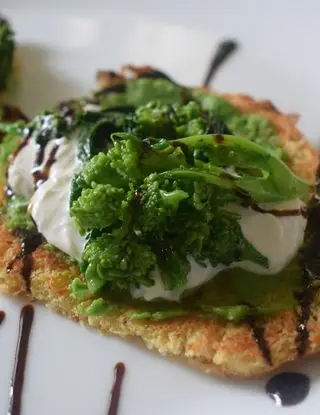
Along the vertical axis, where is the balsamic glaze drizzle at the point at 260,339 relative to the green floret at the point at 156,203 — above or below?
below

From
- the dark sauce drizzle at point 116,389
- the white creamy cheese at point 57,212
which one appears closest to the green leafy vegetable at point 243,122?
the white creamy cheese at point 57,212

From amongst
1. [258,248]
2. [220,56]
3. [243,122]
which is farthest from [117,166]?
[220,56]

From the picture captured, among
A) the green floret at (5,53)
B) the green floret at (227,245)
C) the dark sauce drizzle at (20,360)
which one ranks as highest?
the green floret at (227,245)

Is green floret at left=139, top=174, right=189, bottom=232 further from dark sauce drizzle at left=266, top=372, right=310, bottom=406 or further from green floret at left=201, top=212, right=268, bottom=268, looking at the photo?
dark sauce drizzle at left=266, top=372, right=310, bottom=406

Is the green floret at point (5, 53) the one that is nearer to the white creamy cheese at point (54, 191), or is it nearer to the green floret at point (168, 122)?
the white creamy cheese at point (54, 191)

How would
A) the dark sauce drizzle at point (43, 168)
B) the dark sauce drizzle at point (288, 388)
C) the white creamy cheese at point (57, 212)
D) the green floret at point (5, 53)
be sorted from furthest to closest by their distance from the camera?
the green floret at point (5, 53), the dark sauce drizzle at point (43, 168), the white creamy cheese at point (57, 212), the dark sauce drizzle at point (288, 388)

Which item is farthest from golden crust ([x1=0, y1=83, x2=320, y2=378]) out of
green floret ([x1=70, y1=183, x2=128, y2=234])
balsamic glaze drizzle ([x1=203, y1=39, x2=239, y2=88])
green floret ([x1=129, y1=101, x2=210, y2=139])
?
balsamic glaze drizzle ([x1=203, y1=39, x2=239, y2=88])
